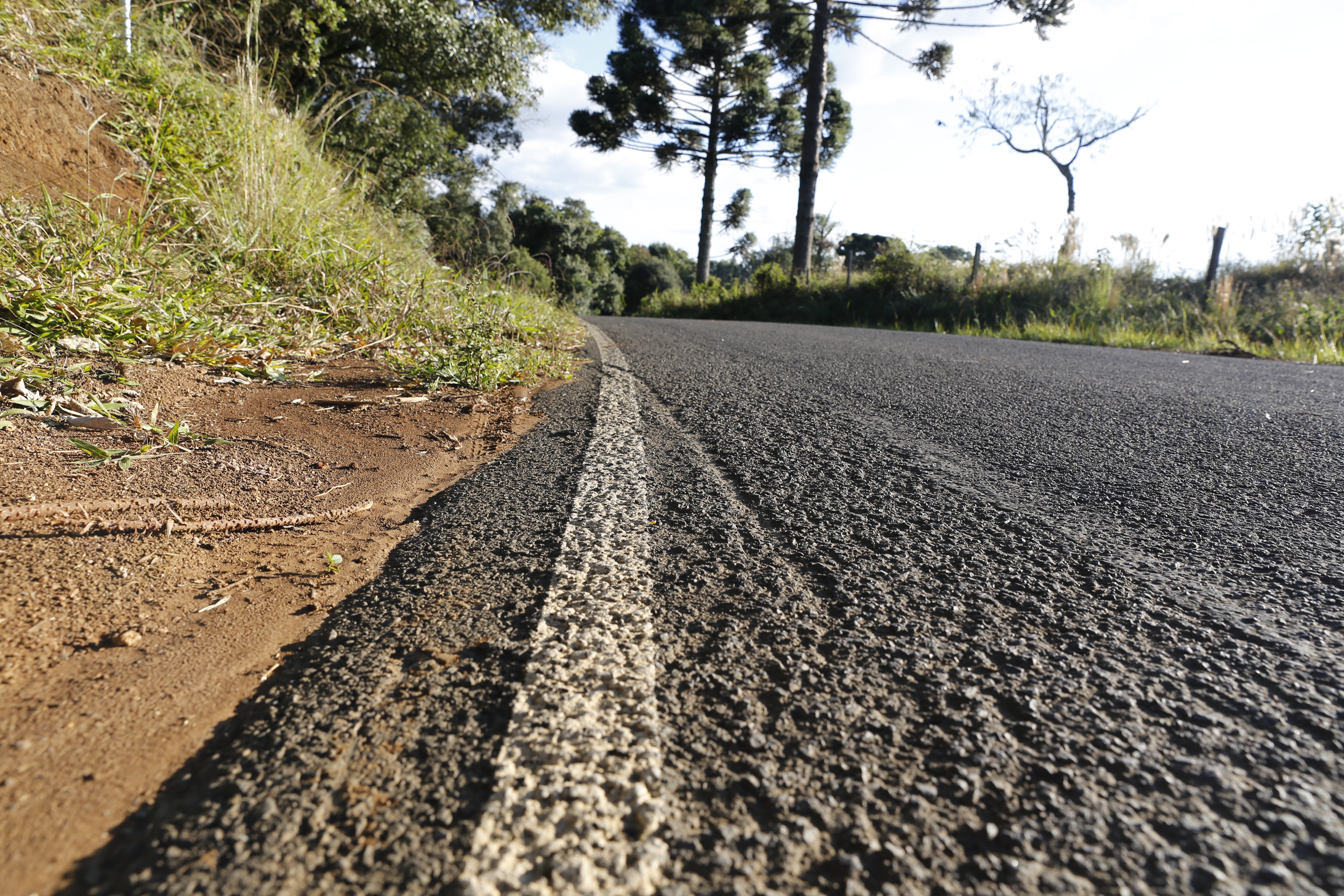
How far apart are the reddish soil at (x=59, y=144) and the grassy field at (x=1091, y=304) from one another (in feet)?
28.0

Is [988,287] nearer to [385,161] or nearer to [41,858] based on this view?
[385,161]

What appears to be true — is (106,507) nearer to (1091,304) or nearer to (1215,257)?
(1091,304)

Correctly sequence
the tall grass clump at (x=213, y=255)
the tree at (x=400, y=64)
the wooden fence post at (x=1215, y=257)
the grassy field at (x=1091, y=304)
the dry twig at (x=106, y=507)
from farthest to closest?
the wooden fence post at (x=1215, y=257) < the grassy field at (x=1091, y=304) < the tree at (x=400, y=64) < the tall grass clump at (x=213, y=255) < the dry twig at (x=106, y=507)

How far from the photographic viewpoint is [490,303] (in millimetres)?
3818

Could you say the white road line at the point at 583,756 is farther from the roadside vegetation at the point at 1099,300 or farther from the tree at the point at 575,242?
the tree at the point at 575,242

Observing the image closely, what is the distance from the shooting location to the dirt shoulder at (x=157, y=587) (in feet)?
2.23

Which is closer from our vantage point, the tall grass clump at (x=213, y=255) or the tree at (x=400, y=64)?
the tall grass clump at (x=213, y=255)

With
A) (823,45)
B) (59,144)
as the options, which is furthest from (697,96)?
(59,144)

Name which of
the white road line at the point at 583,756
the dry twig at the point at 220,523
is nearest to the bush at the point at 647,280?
the dry twig at the point at 220,523

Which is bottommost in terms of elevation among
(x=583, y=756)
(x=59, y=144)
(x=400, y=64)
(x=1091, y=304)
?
(x=583, y=756)

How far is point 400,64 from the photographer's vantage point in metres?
8.75

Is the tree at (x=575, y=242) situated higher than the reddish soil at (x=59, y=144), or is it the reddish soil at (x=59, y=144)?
the tree at (x=575, y=242)

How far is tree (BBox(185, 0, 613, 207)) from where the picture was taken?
289 inches

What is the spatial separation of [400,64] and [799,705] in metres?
10.1
